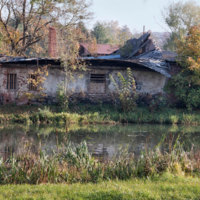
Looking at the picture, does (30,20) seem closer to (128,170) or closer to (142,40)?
(142,40)

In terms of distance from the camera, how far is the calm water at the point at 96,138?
9.95 meters

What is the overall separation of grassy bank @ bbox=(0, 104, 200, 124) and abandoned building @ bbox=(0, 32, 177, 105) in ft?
4.81

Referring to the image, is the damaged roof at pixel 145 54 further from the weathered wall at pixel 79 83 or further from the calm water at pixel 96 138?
the calm water at pixel 96 138

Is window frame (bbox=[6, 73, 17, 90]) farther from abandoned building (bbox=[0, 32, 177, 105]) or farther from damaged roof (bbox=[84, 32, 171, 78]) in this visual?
damaged roof (bbox=[84, 32, 171, 78])

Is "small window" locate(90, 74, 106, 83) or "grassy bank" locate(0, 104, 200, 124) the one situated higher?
"small window" locate(90, 74, 106, 83)

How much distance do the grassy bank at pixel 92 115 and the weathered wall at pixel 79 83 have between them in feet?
4.67

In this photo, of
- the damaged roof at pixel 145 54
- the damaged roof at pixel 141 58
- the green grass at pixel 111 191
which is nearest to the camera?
the green grass at pixel 111 191

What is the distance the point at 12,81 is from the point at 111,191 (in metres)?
17.1

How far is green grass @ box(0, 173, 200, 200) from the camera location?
15.8ft

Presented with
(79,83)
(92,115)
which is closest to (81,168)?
(92,115)

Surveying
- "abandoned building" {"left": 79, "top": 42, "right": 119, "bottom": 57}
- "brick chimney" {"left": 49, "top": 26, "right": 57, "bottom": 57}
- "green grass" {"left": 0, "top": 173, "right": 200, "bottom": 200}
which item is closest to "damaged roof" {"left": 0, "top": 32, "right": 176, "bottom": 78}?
"brick chimney" {"left": 49, "top": 26, "right": 57, "bottom": 57}

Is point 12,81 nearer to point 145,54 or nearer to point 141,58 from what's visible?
point 141,58

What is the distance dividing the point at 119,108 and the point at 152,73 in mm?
4268

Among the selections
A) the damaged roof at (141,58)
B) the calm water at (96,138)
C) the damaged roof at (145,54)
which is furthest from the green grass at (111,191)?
the damaged roof at (145,54)
